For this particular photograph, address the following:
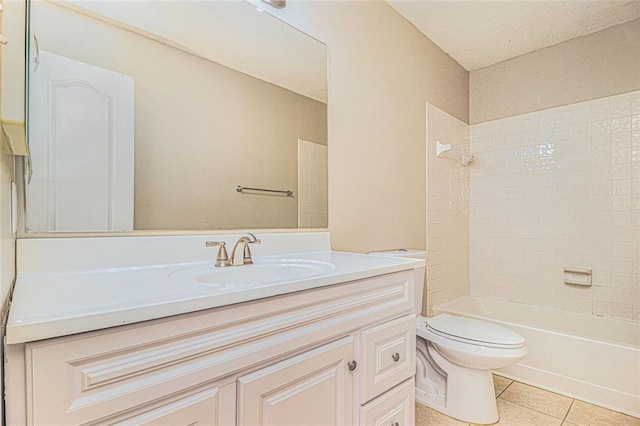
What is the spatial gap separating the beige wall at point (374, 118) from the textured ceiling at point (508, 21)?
12 centimetres

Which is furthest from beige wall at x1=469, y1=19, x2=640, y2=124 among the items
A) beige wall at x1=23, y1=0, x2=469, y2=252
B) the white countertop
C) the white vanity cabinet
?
the white countertop

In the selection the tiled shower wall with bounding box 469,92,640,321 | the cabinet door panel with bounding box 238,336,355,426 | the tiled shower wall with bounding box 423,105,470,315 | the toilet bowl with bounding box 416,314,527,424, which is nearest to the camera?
the cabinet door panel with bounding box 238,336,355,426

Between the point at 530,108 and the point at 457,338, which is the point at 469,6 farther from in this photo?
the point at 457,338

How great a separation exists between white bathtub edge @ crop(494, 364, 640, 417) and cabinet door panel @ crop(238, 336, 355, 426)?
1.63 m

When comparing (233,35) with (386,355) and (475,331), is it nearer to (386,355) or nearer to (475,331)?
(386,355)

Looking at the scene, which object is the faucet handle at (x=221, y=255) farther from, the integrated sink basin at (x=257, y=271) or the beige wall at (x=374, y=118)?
the beige wall at (x=374, y=118)

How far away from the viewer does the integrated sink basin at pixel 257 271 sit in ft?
3.59

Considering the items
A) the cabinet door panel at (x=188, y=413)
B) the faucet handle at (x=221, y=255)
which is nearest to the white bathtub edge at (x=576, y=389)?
the faucet handle at (x=221, y=255)

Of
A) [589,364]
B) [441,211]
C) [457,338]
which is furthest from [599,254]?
[457,338]

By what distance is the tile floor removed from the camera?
174 cm

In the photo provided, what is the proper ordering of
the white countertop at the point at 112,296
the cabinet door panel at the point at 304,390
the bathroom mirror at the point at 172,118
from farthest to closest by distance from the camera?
1. the bathroom mirror at the point at 172,118
2. the cabinet door panel at the point at 304,390
3. the white countertop at the point at 112,296

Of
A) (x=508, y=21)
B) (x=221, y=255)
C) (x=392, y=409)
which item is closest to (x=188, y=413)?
(x=221, y=255)

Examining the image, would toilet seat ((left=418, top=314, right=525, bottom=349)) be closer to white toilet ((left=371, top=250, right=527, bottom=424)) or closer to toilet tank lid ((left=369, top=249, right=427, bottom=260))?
white toilet ((left=371, top=250, right=527, bottom=424))

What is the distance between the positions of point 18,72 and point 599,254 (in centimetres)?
306
